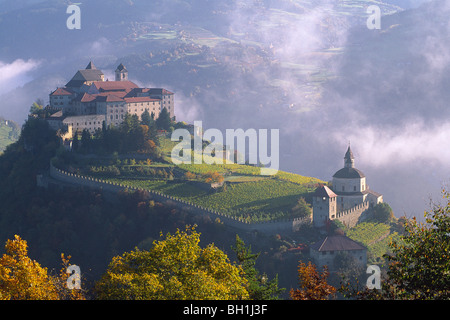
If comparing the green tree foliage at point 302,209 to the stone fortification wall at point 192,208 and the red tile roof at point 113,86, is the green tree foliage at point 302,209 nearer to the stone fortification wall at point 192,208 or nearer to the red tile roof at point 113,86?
the stone fortification wall at point 192,208

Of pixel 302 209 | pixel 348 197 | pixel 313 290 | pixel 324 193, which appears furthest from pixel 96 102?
pixel 313 290

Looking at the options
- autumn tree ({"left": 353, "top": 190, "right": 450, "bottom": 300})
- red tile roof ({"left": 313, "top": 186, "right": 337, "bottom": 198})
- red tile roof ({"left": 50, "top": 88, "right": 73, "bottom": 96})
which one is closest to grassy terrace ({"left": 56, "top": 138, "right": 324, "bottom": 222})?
red tile roof ({"left": 313, "top": 186, "right": 337, "bottom": 198})

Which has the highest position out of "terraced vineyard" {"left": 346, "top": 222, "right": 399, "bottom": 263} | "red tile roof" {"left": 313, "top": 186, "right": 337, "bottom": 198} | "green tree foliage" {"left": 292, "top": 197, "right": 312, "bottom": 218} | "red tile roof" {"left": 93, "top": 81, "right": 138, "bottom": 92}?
"red tile roof" {"left": 93, "top": 81, "right": 138, "bottom": 92}

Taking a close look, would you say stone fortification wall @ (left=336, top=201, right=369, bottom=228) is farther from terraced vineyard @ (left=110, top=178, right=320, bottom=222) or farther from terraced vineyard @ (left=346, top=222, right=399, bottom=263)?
terraced vineyard @ (left=110, top=178, right=320, bottom=222)

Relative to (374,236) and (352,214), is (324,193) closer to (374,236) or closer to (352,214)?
(352,214)
